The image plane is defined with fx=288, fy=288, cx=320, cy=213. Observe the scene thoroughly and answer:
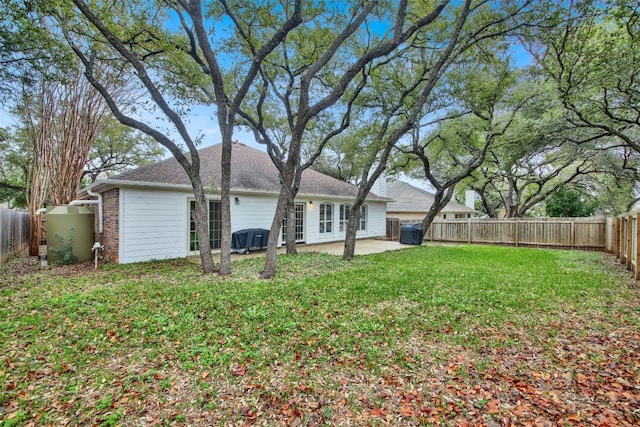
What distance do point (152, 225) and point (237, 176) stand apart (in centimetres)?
351

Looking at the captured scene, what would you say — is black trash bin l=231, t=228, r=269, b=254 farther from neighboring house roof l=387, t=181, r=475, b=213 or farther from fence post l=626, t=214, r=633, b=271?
neighboring house roof l=387, t=181, r=475, b=213

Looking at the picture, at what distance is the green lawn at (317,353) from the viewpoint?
2.32 metres

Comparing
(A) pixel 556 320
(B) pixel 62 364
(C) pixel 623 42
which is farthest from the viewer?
(C) pixel 623 42

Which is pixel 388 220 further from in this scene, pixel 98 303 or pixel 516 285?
pixel 98 303

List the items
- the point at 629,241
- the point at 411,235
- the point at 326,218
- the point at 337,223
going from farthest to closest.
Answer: the point at 337,223, the point at 326,218, the point at 411,235, the point at 629,241

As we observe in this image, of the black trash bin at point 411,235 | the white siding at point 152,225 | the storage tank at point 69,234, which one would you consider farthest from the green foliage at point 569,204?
the storage tank at point 69,234

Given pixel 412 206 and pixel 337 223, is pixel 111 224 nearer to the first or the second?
pixel 337 223

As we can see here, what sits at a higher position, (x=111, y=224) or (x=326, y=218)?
(x=326, y=218)

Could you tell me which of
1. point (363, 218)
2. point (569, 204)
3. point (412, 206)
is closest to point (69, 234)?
point (363, 218)

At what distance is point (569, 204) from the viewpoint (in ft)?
62.0

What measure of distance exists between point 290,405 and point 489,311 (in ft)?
11.4

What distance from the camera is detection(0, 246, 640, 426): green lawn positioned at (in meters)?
2.32

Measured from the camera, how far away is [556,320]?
4.09m

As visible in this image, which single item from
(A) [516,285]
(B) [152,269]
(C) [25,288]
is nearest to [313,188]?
(B) [152,269]
